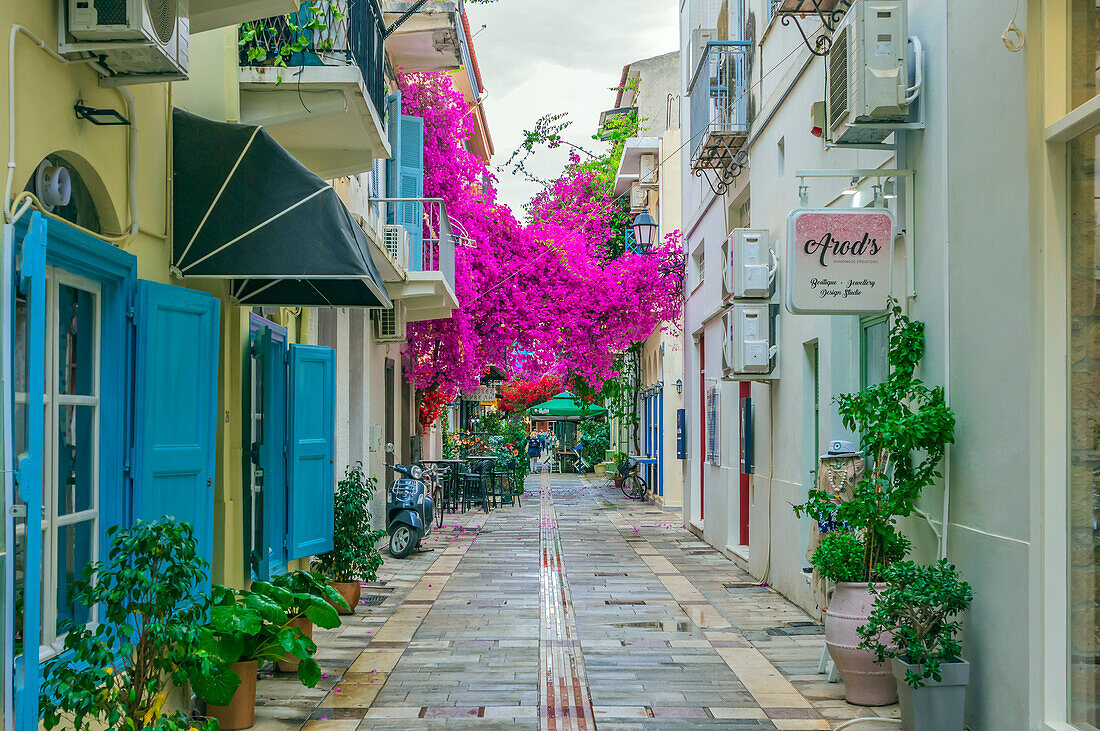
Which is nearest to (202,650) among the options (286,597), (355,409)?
(286,597)

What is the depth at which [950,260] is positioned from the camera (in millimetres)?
6469

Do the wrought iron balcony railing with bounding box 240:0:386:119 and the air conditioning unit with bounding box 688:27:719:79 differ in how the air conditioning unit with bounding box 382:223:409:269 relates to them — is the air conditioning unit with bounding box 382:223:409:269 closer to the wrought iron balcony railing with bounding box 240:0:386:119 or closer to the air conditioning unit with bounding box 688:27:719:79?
the air conditioning unit with bounding box 688:27:719:79

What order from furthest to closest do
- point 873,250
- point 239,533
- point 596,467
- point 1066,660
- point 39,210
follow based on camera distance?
point 596,467, point 239,533, point 873,250, point 1066,660, point 39,210

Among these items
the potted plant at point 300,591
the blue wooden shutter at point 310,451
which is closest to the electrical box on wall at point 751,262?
the blue wooden shutter at point 310,451

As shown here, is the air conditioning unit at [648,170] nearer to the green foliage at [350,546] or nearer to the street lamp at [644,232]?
the street lamp at [644,232]

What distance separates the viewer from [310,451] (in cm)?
916

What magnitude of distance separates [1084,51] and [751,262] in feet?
19.9

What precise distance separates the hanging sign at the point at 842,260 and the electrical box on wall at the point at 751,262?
394cm

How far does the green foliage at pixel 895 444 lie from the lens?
A: 20.5 feet

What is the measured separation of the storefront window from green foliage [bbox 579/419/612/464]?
34.5 metres

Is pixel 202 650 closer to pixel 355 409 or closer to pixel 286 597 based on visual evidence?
pixel 286 597

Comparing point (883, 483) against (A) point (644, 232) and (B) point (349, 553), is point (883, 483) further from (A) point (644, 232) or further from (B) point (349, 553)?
(A) point (644, 232)

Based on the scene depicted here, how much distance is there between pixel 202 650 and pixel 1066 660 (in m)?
4.28

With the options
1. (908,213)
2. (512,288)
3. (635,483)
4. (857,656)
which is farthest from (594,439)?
(857,656)
